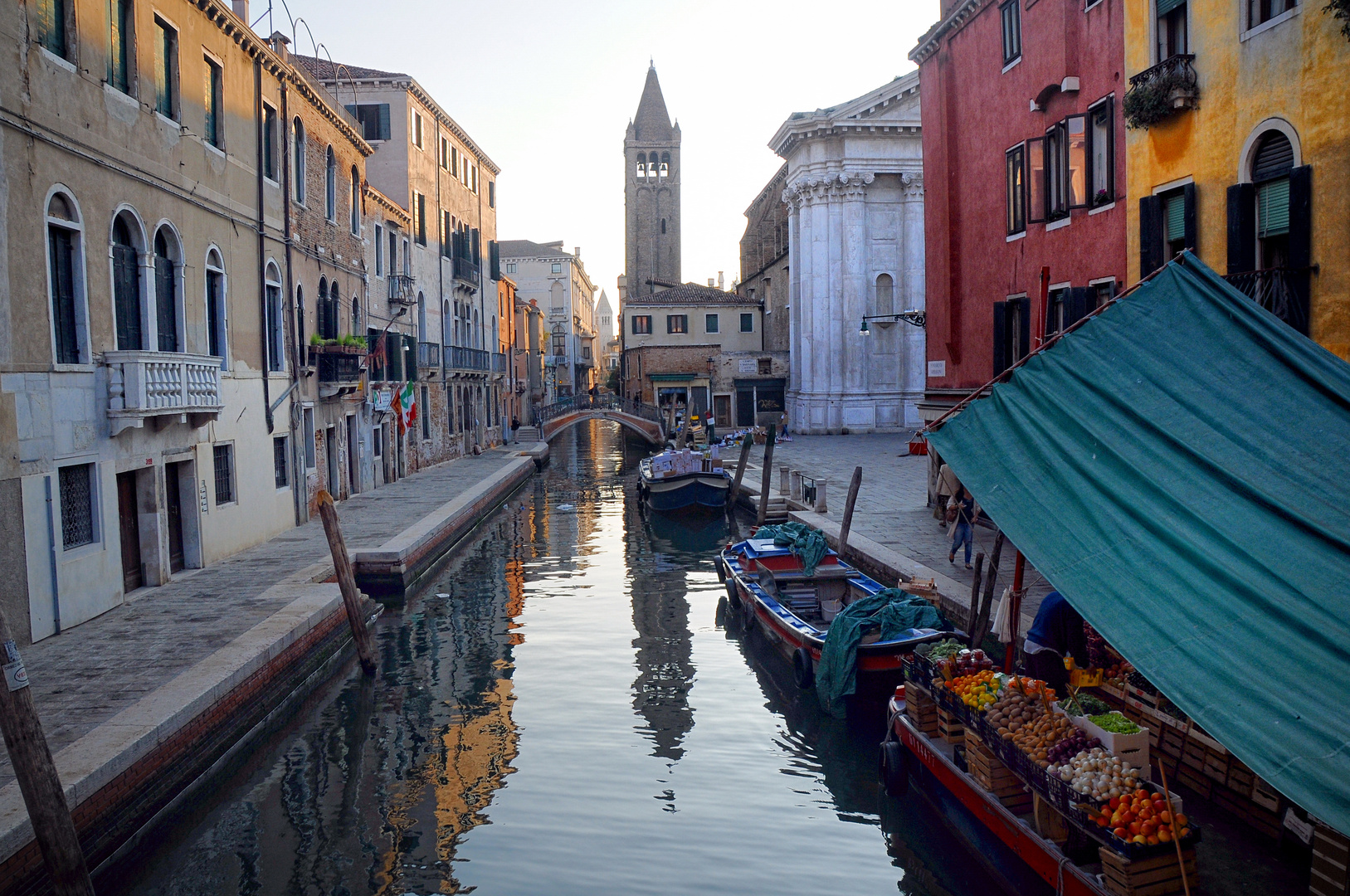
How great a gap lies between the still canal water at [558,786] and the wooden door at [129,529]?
2999mm

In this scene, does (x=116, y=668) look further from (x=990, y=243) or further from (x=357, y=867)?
(x=990, y=243)

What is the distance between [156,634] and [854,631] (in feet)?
22.5

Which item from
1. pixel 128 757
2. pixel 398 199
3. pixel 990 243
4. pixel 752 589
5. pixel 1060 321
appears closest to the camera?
pixel 128 757

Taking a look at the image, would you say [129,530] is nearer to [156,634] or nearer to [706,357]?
[156,634]

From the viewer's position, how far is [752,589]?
1324cm

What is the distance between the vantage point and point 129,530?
1240cm

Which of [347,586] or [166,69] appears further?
[166,69]

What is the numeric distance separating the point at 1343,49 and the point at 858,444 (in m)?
26.5

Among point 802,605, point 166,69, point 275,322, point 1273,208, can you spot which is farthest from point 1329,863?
point 275,322

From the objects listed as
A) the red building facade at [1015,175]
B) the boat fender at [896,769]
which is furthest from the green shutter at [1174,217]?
the boat fender at [896,769]

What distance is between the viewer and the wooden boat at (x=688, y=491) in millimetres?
25000

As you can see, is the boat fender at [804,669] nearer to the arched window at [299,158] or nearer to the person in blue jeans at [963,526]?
the person in blue jeans at [963,526]

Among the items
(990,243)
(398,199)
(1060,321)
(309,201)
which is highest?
(398,199)

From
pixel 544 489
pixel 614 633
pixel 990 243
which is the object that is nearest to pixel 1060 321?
pixel 990 243
